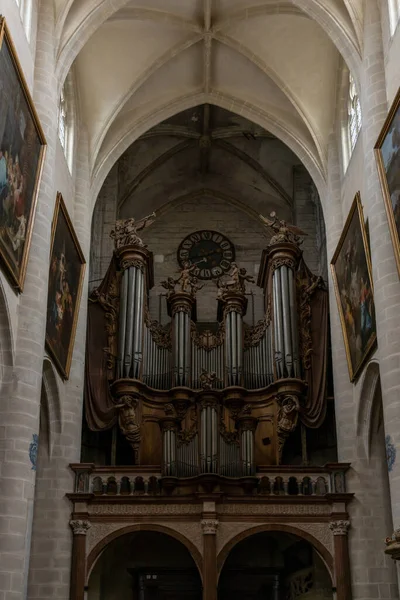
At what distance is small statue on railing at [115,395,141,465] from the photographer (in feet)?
59.8

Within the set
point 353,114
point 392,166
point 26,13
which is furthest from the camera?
point 353,114

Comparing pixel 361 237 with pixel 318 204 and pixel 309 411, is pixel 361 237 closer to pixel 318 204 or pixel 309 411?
pixel 309 411

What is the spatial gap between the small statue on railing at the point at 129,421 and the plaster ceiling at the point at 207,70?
5110mm

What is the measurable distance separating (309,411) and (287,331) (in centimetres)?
172

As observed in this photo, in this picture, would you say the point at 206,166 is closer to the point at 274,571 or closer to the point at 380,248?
the point at 274,571

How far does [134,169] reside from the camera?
23.6 meters

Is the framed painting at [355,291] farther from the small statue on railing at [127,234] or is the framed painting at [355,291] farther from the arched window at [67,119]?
the arched window at [67,119]

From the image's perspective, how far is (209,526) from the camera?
16547mm

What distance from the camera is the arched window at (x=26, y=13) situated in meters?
15.0

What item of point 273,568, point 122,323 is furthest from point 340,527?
point 122,323

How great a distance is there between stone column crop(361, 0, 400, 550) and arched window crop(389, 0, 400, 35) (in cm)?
58

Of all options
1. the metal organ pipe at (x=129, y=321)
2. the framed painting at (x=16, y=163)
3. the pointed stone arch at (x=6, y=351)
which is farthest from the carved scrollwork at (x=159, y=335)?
the pointed stone arch at (x=6, y=351)

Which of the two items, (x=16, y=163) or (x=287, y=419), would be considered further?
(x=287, y=419)

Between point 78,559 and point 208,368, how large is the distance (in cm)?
491
